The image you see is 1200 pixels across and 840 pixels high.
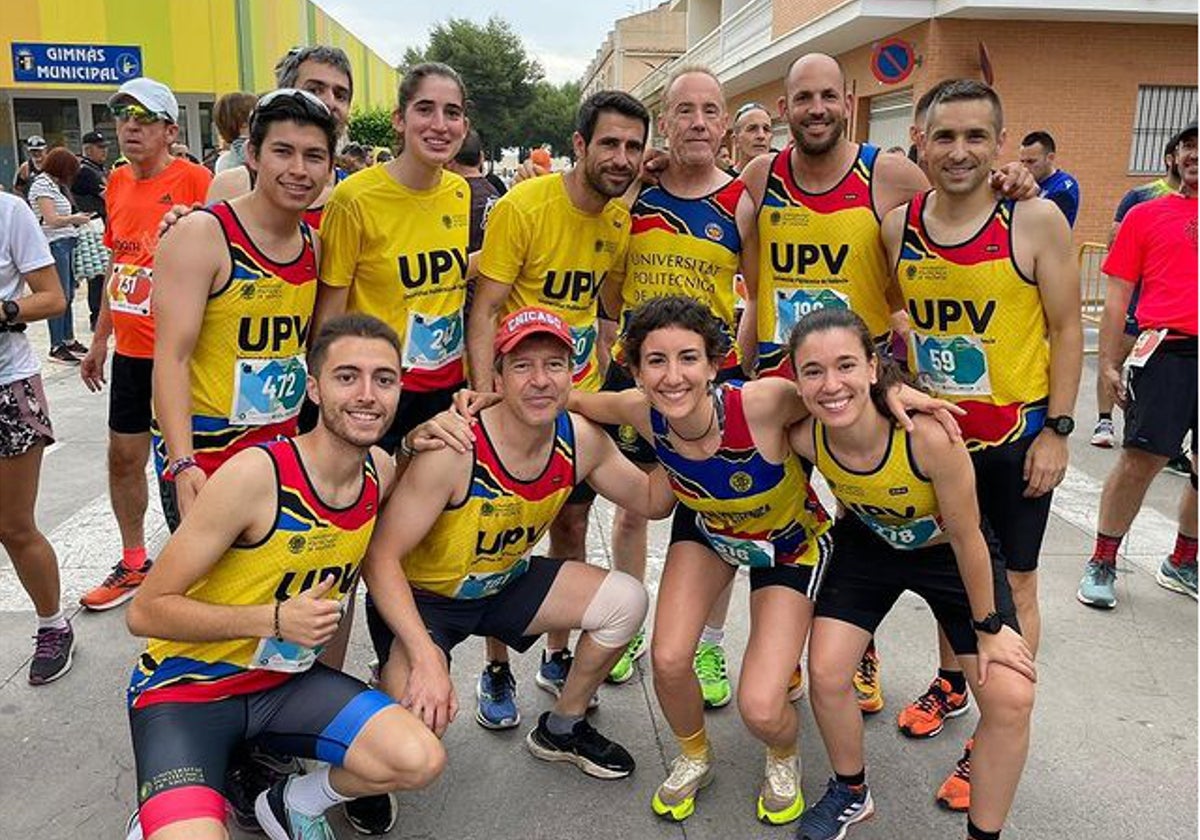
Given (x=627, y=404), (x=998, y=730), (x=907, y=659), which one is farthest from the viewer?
(x=907, y=659)

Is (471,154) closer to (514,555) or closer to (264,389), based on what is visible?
(264,389)

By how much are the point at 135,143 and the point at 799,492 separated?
3.07 metres

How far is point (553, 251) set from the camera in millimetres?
3354

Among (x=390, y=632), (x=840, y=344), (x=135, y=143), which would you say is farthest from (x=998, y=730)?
(x=135, y=143)

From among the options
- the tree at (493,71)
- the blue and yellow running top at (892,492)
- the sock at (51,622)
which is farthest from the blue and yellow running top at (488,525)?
the tree at (493,71)

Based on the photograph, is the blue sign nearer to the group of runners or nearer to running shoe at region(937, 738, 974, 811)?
the group of runners

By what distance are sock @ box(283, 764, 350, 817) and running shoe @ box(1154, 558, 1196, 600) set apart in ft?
12.7

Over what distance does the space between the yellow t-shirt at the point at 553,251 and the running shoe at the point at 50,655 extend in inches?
85.2

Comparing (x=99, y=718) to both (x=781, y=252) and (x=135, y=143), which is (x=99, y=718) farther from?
(x=781, y=252)

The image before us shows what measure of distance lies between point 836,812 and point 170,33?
20.4 m

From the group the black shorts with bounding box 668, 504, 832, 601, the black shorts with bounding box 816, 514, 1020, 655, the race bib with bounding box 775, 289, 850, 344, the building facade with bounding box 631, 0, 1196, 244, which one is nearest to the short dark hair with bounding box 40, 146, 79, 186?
the building facade with bounding box 631, 0, 1196, 244

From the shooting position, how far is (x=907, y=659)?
149 inches

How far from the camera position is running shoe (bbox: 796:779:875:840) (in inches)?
107

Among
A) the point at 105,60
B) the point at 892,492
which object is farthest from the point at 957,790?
the point at 105,60
